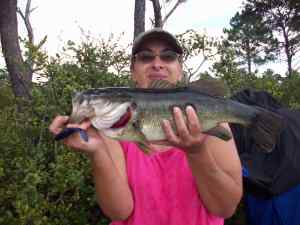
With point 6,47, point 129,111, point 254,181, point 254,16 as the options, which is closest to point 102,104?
point 129,111

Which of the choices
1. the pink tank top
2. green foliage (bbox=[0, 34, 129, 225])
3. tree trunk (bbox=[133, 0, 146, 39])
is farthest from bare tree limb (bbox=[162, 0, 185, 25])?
the pink tank top

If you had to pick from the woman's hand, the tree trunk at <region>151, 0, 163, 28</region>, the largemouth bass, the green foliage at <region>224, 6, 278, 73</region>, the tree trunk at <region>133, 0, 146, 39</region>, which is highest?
the green foliage at <region>224, 6, 278, 73</region>

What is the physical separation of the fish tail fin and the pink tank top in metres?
0.45

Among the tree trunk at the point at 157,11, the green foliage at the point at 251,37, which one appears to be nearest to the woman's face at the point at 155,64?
the tree trunk at the point at 157,11

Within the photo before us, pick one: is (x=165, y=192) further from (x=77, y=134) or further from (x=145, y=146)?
→ (x=77, y=134)

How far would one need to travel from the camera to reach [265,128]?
2809 millimetres

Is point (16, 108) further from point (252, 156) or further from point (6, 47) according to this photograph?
point (6, 47)

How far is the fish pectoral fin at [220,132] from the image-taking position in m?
2.55

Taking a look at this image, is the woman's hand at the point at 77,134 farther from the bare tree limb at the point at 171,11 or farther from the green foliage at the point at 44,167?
the bare tree limb at the point at 171,11

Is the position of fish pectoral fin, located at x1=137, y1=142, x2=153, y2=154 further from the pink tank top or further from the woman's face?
the woman's face

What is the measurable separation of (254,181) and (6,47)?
617 centimetres

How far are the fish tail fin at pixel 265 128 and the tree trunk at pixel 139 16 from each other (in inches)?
349

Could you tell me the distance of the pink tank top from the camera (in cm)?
281

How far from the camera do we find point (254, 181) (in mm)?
3789
